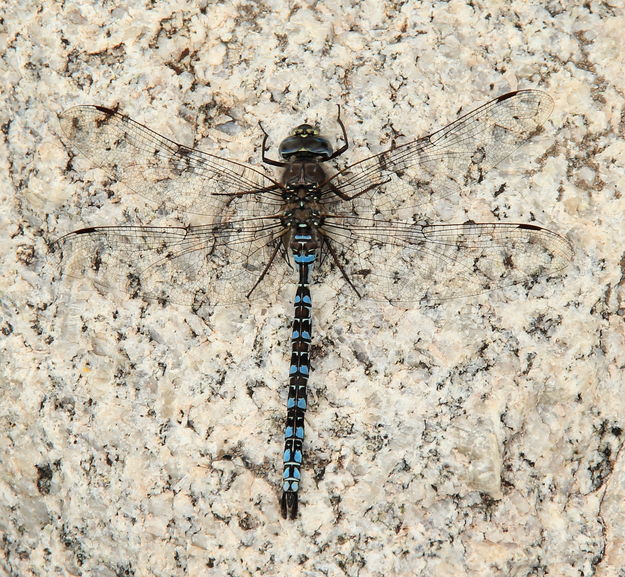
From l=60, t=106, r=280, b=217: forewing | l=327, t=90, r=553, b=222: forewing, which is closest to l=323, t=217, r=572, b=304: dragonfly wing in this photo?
l=327, t=90, r=553, b=222: forewing

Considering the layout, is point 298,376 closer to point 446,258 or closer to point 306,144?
point 446,258

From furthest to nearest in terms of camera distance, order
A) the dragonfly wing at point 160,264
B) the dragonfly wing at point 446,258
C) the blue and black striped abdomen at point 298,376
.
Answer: the dragonfly wing at point 160,264 < the dragonfly wing at point 446,258 < the blue and black striped abdomen at point 298,376

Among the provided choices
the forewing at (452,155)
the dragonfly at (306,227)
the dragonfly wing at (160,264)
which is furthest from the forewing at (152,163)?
the forewing at (452,155)

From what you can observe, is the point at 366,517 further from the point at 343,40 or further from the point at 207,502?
the point at 343,40

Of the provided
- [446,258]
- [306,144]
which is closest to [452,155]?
[446,258]

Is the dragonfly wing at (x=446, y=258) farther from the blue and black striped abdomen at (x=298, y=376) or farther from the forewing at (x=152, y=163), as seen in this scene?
the forewing at (x=152, y=163)

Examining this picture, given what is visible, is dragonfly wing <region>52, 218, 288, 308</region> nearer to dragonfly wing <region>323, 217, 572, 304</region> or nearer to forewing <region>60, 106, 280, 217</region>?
forewing <region>60, 106, 280, 217</region>

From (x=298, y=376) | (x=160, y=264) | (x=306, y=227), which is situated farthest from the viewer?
(x=306, y=227)

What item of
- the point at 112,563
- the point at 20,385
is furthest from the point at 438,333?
the point at 20,385
